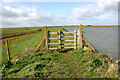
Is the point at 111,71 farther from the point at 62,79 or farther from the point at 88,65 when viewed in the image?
the point at 62,79

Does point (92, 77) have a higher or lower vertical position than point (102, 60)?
lower

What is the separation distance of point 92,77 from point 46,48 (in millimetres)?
5880

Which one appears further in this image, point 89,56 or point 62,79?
point 89,56

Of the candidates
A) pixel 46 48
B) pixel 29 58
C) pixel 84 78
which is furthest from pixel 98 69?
pixel 46 48

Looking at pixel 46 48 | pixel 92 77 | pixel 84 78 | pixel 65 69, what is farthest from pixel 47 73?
pixel 46 48

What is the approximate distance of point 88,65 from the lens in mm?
6730

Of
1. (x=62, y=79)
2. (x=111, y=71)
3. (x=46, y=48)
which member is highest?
(x=46, y=48)

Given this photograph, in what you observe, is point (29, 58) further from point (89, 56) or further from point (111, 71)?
point (111, 71)

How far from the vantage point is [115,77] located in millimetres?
5207

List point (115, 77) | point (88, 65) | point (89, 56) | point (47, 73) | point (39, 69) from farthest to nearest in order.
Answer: point (89, 56) < point (88, 65) < point (39, 69) < point (47, 73) < point (115, 77)

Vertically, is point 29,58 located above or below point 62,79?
above

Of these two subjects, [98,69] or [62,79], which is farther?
[98,69]

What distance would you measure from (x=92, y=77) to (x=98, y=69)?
0.79 meters

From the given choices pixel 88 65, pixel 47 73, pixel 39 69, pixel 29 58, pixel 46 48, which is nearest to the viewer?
pixel 47 73
